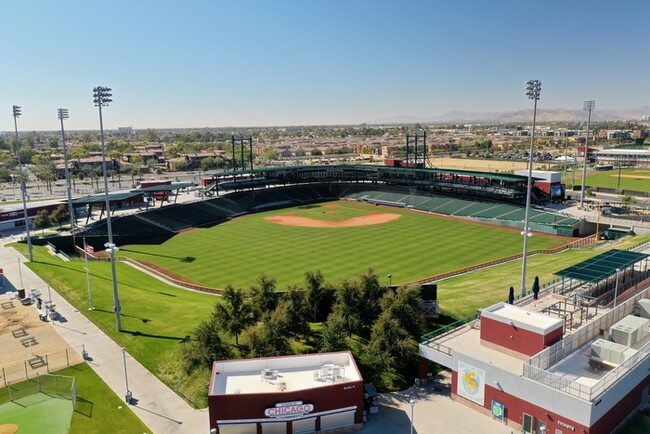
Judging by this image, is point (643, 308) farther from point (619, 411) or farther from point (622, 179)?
point (622, 179)

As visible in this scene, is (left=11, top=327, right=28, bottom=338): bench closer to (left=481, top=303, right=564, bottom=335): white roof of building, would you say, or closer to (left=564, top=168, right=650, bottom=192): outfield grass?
(left=481, top=303, right=564, bottom=335): white roof of building

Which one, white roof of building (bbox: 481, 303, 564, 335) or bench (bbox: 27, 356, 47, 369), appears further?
bench (bbox: 27, 356, 47, 369)

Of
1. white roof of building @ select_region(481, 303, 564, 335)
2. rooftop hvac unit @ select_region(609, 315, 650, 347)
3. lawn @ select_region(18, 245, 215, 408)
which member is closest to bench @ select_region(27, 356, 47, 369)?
lawn @ select_region(18, 245, 215, 408)

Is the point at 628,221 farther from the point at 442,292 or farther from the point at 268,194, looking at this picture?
the point at 268,194

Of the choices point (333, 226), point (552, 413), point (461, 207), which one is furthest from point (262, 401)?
point (461, 207)

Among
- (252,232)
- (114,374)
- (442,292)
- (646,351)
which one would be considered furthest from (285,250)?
(646,351)

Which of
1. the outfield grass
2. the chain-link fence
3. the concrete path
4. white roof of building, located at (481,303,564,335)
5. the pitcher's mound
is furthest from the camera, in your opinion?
the outfield grass

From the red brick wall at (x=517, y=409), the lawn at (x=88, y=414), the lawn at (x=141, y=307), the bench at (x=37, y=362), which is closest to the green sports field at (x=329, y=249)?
the lawn at (x=141, y=307)
